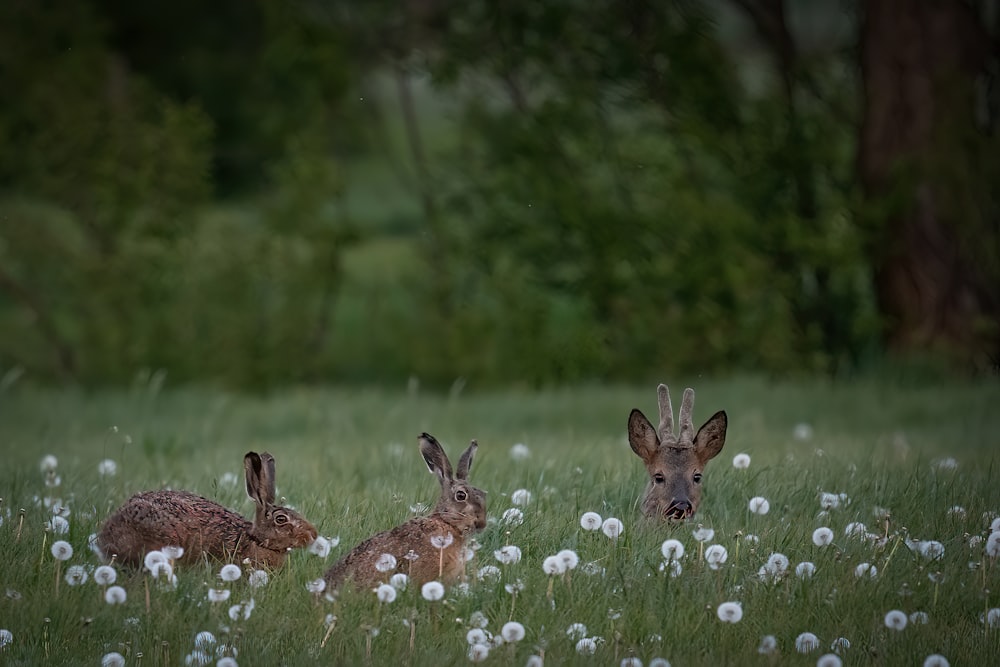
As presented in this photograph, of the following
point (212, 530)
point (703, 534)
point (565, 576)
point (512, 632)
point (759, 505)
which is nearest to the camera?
point (512, 632)

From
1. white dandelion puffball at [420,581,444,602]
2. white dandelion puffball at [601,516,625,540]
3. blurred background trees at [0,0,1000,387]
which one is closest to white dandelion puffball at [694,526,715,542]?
white dandelion puffball at [601,516,625,540]

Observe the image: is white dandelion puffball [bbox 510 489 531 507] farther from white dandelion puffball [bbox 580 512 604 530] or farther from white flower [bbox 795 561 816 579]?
white flower [bbox 795 561 816 579]

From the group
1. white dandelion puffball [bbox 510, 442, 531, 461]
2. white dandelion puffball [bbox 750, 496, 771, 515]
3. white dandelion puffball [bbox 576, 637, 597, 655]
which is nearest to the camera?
white dandelion puffball [bbox 576, 637, 597, 655]

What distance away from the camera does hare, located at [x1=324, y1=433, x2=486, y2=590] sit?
472 centimetres

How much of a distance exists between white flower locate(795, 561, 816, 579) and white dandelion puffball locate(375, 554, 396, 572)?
1.52m

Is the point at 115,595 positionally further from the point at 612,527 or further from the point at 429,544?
the point at 612,527

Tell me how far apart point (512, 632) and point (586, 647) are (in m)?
0.26

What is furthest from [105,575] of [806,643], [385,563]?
[806,643]

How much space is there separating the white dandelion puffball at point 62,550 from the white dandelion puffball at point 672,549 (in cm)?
220

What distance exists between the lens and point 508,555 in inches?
195

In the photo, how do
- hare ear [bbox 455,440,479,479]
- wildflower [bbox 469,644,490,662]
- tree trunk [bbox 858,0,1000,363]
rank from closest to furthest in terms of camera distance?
1. wildflower [bbox 469,644,490,662]
2. hare ear [bbox 455,440,479,479]
3. tree trunk [bbox 858,0,1000,363]

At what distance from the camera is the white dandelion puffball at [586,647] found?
14.3ft

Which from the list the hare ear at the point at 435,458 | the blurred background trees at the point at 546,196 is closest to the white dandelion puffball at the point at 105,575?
the hare ear at the point at 435,458

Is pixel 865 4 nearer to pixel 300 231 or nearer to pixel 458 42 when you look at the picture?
pixel 458 42
